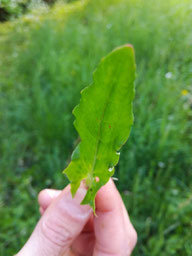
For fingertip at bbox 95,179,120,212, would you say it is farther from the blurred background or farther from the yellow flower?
the yellow flower

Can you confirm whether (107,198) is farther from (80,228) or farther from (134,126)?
(134,126)

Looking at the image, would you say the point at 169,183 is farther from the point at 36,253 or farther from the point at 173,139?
the point at 36,253

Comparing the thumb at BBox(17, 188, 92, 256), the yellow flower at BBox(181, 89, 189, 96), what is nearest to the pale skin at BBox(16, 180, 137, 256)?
the thumb at BBox(17, 188, 92, 256)

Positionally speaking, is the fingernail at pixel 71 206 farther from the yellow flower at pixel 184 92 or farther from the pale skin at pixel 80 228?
the yellow flower at pixel 184 92

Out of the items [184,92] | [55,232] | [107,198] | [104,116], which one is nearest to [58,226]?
[55,232]

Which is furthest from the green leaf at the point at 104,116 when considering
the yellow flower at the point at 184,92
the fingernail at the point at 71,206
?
the yellow flower at the point at 184,92
